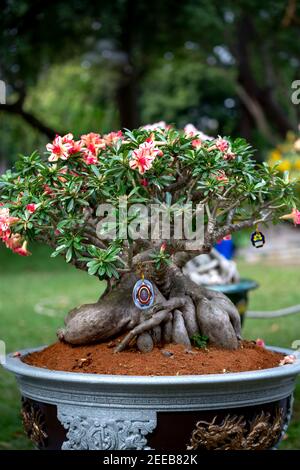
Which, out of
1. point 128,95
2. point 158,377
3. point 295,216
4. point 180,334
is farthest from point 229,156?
point 128,95

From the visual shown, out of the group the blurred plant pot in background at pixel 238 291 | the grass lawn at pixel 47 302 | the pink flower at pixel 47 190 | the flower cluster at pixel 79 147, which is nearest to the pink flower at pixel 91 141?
the flower cluster at pixel 79 147

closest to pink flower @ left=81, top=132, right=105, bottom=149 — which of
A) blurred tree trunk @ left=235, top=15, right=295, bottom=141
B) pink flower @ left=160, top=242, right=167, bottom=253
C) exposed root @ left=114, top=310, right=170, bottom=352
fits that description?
pink flower @ left=160, top=242, right=167, bottom=253

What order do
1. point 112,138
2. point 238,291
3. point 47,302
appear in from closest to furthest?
point 112,138 < point 238,291 < point 47,302

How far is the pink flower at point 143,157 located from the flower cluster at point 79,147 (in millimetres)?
270

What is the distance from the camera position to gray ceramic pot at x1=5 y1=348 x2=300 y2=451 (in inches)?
95.3

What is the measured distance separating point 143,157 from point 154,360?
0.73 meters

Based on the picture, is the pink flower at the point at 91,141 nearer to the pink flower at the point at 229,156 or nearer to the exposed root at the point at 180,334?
the pink flower at the point at 229,156

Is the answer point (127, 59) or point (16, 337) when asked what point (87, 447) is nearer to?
point (16, 337)

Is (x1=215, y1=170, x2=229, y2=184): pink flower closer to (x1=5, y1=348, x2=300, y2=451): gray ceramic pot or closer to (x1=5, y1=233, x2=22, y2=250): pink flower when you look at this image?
(x1=5, y1=348, x2=300, y2=451): gray ceramic pot

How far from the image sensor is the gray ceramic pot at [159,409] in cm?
242

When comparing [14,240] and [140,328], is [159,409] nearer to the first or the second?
[140,328]

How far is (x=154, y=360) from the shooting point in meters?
2.63

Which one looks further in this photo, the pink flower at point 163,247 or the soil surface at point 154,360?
the pink flower at point 163,247

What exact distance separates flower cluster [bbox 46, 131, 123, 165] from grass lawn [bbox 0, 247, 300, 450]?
1877mm
